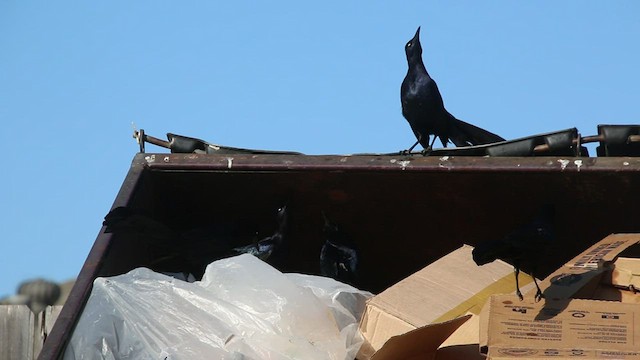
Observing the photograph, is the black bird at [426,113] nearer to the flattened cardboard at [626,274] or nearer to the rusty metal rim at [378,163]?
the rusty metal rim at [378,163]

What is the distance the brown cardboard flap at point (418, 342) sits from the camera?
2.71m

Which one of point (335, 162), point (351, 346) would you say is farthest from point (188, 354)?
point (335, 162)

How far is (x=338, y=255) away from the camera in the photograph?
3.55 m

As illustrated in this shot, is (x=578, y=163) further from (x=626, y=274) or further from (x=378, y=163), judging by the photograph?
(x=378, y=163)

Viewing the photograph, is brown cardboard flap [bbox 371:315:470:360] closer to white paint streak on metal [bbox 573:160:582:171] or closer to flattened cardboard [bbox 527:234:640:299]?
flattened cardboard [bbox 527:234:640:299]

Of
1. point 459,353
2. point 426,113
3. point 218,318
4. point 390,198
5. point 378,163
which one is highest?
point 426,113

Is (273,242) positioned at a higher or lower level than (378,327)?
higher

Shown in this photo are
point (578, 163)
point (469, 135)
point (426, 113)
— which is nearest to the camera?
point (578, 163)

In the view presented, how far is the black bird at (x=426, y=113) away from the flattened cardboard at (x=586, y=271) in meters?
0.74

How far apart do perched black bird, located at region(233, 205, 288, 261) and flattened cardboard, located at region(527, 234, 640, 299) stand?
865 mm

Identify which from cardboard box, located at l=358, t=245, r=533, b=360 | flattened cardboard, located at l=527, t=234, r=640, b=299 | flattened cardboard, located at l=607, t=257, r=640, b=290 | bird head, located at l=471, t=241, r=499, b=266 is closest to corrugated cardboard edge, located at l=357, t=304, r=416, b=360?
cardboard box, located at l=358, t=245, r=533, b=360

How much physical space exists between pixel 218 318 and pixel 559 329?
0.83 metres

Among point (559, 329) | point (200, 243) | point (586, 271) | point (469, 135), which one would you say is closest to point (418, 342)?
point (559, 329)

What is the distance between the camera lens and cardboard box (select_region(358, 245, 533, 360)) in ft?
9.83
